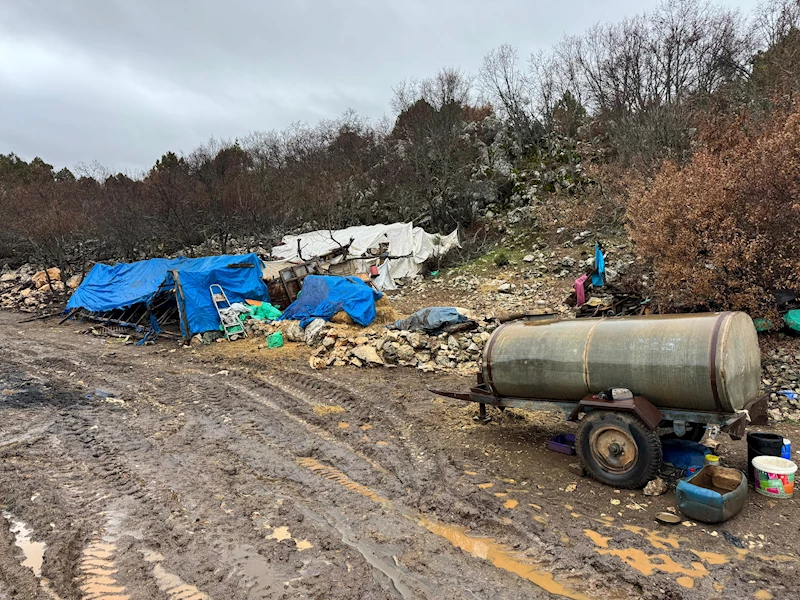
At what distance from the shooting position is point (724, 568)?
3.66m

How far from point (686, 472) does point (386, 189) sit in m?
29.7

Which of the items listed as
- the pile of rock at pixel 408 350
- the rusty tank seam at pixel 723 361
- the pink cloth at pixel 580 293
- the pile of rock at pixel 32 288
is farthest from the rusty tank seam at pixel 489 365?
the pile of rock at pixel 32 288

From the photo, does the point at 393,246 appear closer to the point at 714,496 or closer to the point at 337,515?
the point at 337,515

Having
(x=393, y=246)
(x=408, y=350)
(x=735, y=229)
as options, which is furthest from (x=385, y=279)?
(x=735, y=229)

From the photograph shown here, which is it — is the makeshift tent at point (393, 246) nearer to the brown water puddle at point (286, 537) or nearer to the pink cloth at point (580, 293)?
the pink cloth at point (580, 293)

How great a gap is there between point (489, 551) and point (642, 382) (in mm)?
2393

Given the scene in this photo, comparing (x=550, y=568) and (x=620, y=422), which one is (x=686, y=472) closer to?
(x=620, y=422)

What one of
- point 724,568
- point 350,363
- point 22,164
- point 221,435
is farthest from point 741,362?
point 22,164

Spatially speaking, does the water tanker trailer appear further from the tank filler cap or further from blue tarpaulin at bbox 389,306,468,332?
blue tarpaulin at bbox 389,306,468,332

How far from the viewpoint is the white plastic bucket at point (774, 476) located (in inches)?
179

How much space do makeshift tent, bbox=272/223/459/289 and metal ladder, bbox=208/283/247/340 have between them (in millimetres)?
8196

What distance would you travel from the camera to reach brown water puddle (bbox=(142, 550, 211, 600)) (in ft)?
11.5

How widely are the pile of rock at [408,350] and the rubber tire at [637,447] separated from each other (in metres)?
4.42

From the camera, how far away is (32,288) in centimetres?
2514
